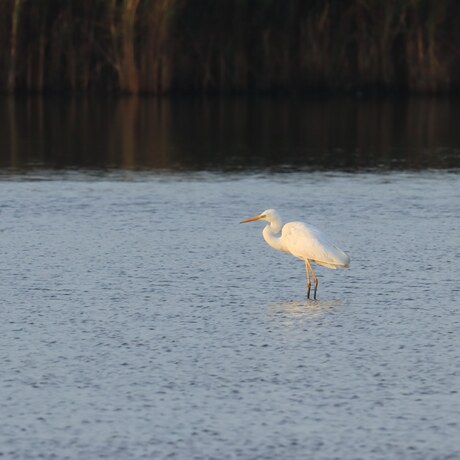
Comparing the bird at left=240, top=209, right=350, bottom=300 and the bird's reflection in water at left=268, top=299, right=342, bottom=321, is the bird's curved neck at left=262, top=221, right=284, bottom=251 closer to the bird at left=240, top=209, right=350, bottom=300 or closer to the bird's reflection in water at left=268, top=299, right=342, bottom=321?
the bird at left=240, top=209, right=350, bottom=300

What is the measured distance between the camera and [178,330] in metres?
10.0

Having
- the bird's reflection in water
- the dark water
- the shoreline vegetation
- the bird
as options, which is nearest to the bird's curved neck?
the bird

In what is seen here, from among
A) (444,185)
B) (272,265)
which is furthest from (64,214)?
(444,185)

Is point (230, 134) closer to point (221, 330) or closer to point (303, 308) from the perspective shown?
point (303, 308)

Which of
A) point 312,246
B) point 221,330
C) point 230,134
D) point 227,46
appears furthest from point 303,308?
point 227,46

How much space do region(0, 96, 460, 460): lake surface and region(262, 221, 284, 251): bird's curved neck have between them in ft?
1.09

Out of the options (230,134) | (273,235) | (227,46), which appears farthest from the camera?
(227,46)

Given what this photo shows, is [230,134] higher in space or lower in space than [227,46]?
lower

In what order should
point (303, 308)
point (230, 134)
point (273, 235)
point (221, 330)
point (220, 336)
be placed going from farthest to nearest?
point (230, 134), point (273, 235), point (303, 308), point (221, 330), point (220, 336)

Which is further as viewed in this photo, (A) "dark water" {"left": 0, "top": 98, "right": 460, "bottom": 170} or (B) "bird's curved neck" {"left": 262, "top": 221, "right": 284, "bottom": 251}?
(A) "dark water" {"left": 0, "top": 98, "right": 460, "bottom": 170}

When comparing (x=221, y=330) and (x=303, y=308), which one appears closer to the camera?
(x=221, y=330)

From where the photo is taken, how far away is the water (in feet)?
24.7

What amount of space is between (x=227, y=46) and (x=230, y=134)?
9800 mm

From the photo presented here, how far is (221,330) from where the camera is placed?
10016mm
